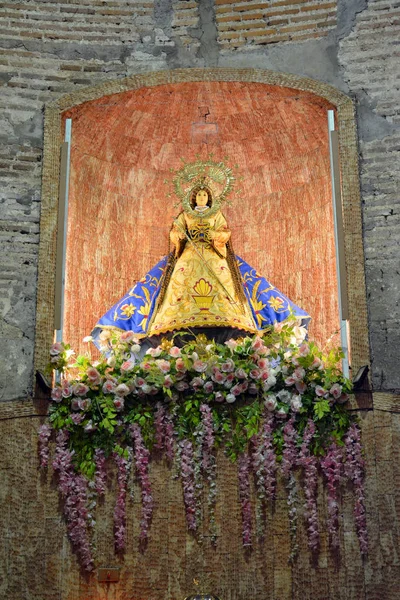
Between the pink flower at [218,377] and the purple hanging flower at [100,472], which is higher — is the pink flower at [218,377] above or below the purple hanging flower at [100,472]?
above

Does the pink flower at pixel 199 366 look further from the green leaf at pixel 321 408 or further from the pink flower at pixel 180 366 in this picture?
the green leaf at pixel 321 408

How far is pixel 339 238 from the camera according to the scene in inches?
290

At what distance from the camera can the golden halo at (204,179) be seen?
8.22 m

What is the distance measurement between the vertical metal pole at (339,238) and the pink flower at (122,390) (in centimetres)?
148

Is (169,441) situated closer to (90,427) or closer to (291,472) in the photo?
(90,427)

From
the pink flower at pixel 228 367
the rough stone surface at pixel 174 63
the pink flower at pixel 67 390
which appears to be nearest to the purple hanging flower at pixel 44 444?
the pink flower at pixel 67 390

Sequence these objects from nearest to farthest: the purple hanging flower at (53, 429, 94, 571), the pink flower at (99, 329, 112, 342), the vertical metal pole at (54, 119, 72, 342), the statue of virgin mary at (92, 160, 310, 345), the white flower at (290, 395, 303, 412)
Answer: the purple hanging flower at (53, 429, 94, 571) → the white flower at (290, 395, 303, 412) → the vertical metal pole at (54, 119, 72, 342) → the pink flower at (99, 329, 112, 342) → the statue of virgin mary at (92, 160, 310, 345)

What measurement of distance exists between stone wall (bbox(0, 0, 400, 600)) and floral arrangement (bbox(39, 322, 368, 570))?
15cm

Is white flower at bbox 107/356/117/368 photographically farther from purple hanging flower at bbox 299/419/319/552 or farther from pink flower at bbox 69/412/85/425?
purple hanging flower at bbox 299/419/319/552

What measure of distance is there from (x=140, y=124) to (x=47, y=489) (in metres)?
3.21

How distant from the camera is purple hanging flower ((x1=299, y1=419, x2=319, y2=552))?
6652 mm

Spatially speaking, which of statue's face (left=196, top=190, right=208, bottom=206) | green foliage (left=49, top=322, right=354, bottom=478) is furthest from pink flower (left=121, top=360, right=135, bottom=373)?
statue's face (left=196, top=190, right=208, bottom=206)

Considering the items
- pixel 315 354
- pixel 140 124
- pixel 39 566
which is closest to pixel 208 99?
pixel 140 124

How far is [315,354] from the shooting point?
707cm
